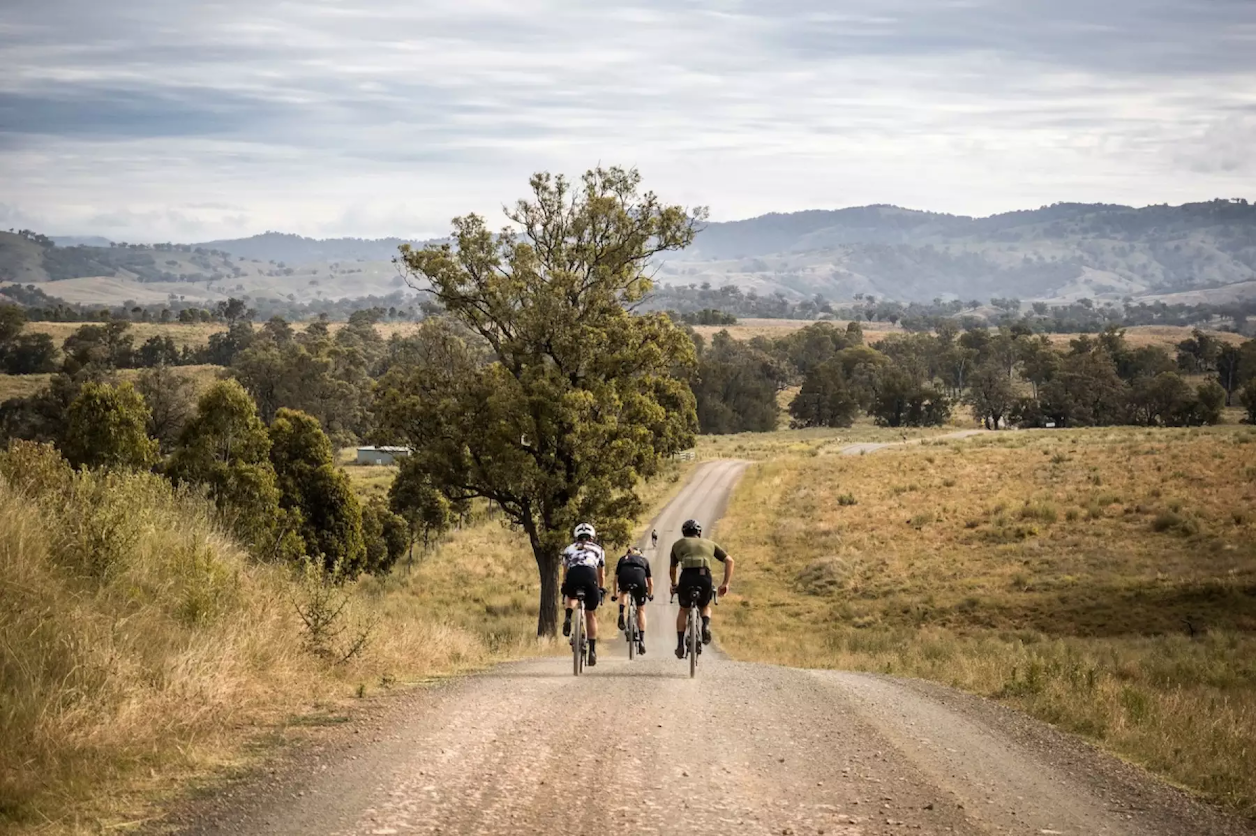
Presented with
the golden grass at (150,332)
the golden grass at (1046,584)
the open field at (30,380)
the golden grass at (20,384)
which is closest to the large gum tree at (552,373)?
the golden grass at (1046,584)

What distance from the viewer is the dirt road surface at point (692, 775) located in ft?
24.1

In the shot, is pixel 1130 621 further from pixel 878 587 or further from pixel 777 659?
pixel 777 659

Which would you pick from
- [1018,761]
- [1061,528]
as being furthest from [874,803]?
[1061,528]

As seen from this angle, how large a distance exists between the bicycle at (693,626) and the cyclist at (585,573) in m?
1.34

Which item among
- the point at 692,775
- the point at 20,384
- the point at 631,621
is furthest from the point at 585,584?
the point at 20,384

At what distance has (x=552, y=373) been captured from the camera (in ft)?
99.6

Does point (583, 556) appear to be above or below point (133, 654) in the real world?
below

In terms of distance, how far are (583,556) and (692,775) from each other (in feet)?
27.4

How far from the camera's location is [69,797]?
7250 millimetres

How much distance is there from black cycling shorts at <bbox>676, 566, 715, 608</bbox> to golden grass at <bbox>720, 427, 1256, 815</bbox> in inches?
166

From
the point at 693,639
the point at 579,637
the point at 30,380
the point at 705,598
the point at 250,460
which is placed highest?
the point at 705,598

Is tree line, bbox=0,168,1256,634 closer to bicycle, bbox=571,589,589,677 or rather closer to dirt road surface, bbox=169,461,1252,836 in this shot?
bicycle, bbox=571,589,589,677

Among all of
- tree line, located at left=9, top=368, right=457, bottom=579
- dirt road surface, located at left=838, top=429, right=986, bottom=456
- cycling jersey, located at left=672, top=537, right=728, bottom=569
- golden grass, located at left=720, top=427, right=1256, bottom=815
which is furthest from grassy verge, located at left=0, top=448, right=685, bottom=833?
dirt road surface, located at left=838, top=429, right=986, bottom=456

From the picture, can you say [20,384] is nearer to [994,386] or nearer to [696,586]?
[994,386]
